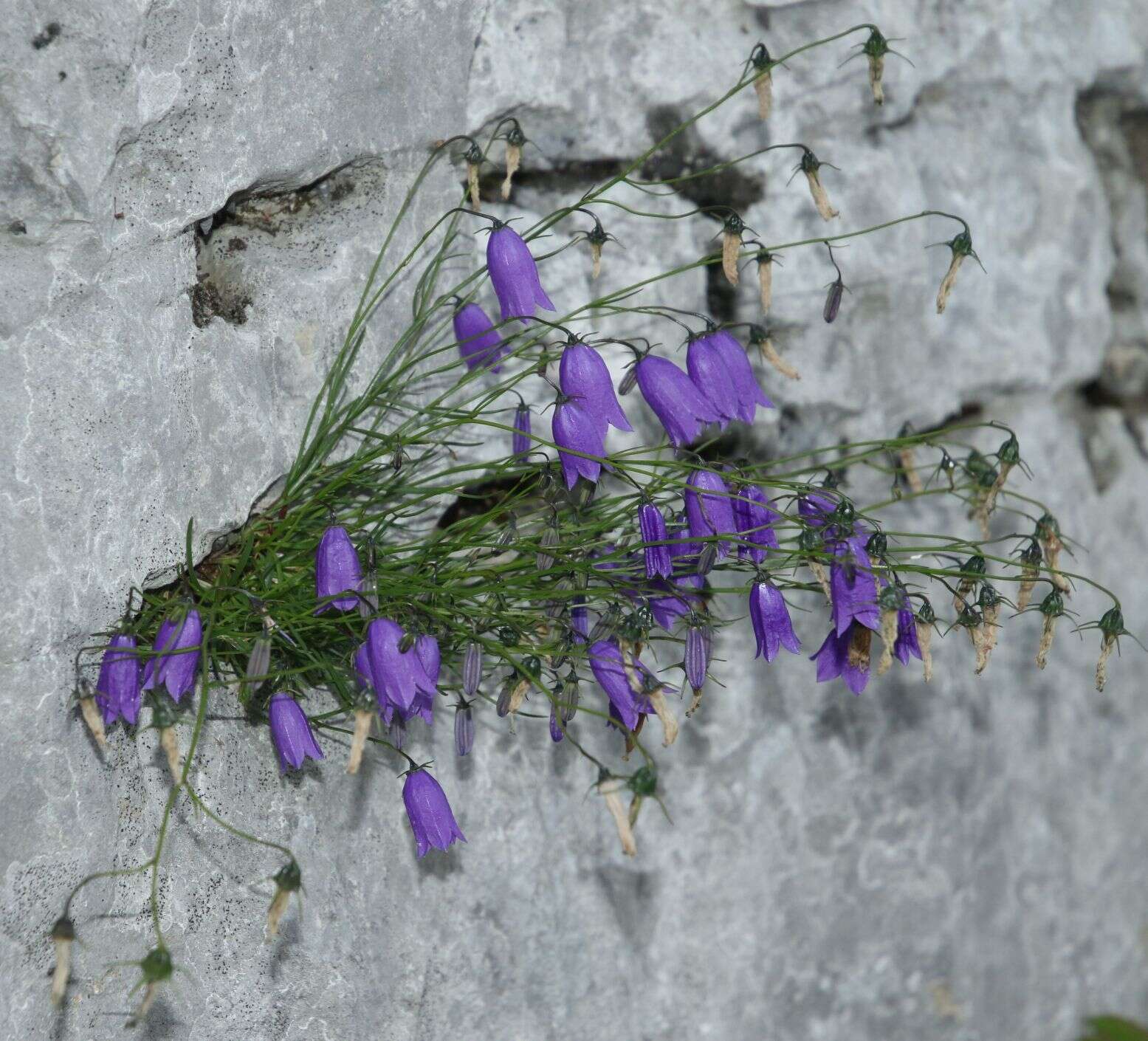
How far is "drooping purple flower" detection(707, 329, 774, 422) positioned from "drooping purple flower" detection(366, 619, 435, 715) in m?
0.69

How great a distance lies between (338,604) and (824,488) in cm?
85

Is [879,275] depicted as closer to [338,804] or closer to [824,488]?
[824,488]

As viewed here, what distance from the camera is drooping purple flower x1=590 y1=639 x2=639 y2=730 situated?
2055 mm

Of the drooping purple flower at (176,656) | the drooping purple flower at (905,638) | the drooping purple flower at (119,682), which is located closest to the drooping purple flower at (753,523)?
the drooping purple flower at (905,638)

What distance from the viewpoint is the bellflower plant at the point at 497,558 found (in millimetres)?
1973

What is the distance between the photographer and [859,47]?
9.29ft

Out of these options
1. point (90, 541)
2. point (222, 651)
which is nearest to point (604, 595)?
point (222, 651)

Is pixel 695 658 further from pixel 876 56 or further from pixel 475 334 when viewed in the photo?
pixel 876 56

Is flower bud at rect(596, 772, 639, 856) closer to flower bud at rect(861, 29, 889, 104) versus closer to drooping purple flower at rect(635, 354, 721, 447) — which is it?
drooping purple flower at rect(635, 354, 721, 447)

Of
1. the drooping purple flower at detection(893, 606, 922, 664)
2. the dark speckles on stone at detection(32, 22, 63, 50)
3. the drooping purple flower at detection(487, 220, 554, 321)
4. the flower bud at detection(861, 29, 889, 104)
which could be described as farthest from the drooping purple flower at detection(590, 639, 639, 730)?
the dark speckles on stone at detection(32, 22, 63, 50)

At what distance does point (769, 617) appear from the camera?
2.04 meters

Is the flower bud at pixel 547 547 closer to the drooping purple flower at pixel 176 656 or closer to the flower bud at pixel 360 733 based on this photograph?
the flower bud at pixel 360 733

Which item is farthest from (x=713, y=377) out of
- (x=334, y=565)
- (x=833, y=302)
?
(x=334, y=565)

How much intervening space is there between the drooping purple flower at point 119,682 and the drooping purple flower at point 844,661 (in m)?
1.12
